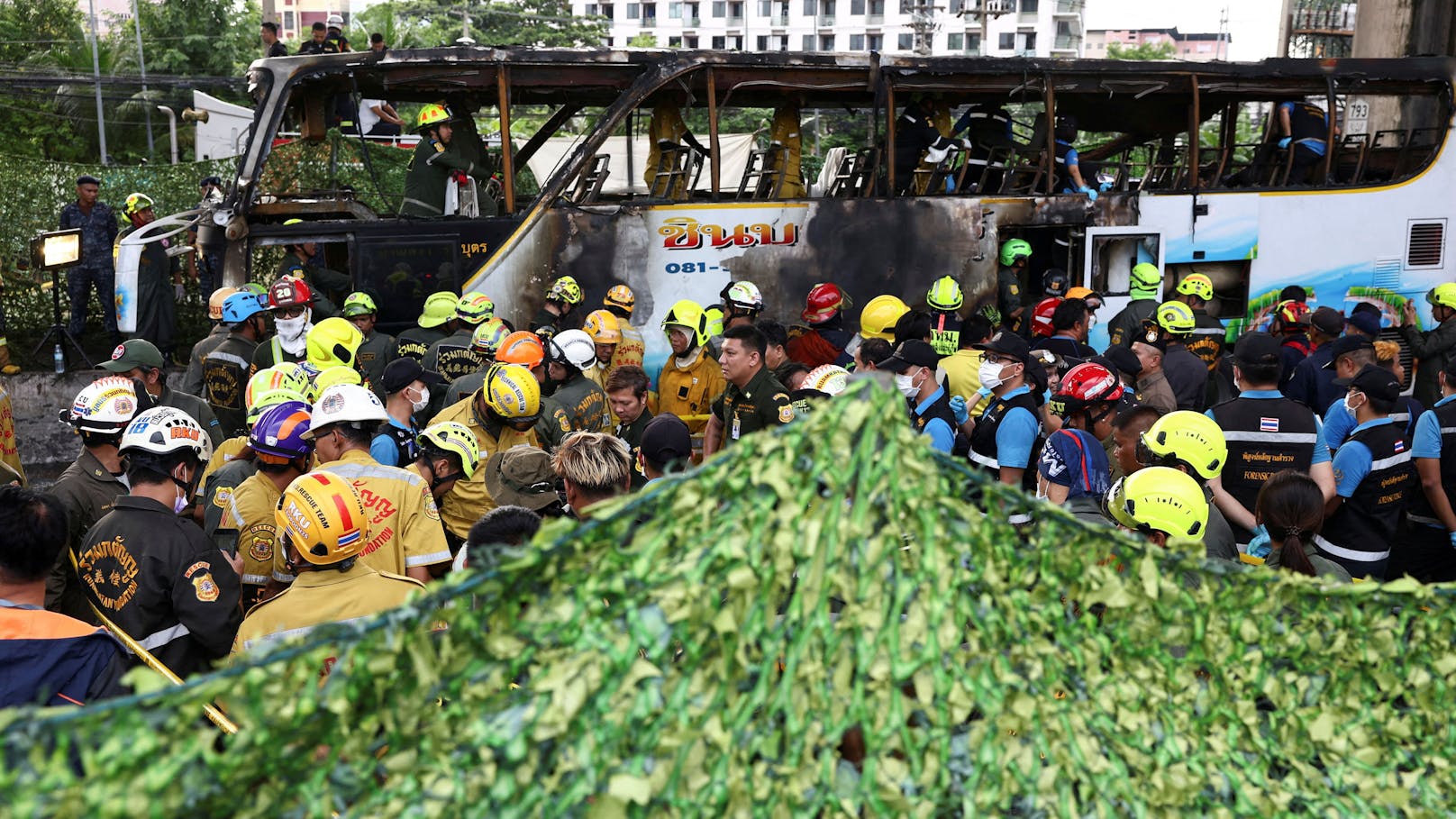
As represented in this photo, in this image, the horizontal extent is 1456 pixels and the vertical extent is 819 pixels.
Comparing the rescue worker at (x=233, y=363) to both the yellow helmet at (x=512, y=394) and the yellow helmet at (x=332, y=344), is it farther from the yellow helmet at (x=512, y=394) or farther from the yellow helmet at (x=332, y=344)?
the yellow helmet at (x=512, y=394)

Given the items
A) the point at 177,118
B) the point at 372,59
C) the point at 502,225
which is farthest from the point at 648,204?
the point at 177,118

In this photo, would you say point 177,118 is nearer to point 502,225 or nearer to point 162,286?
point 162,286

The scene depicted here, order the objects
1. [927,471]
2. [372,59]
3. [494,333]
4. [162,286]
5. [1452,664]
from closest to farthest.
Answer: [927,471], [1452,664], [494,333], [372,59], [162,286]

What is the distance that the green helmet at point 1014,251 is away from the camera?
11.5 metres

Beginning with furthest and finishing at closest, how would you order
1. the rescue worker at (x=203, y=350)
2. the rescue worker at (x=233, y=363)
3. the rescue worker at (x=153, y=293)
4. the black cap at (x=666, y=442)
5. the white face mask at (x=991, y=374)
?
the rescue worker at (x=153, y=293) < the rescue worker at (x=203, y=350) < the rescue worker at (x=233, y=363) < the white face mask at (x=991, y=374) < the black cap at (x=666, y=442)

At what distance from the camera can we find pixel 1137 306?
10203 millimetres

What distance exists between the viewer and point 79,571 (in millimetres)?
4379

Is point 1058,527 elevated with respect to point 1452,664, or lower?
elevated

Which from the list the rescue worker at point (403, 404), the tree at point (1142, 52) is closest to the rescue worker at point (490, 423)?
the rescue worker at point (403, 404)

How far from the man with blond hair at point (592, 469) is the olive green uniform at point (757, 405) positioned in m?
1.82

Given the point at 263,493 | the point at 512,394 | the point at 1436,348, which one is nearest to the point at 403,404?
the point at 512,394

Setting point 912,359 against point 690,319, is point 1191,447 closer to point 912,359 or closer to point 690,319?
point 912,359

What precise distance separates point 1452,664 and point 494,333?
6.13 m

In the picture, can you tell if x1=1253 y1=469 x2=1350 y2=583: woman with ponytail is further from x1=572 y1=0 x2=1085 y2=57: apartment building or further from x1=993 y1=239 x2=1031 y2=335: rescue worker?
x1=572 y1=0 x2=1085 y2=57: apartment building
